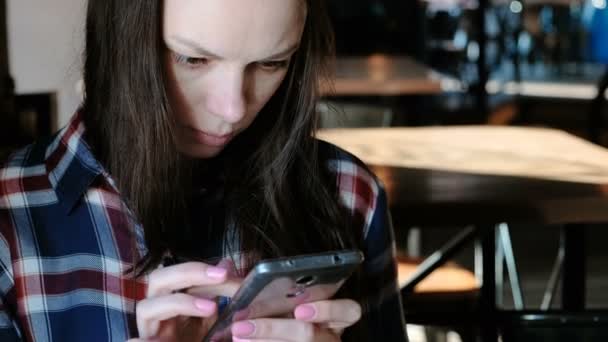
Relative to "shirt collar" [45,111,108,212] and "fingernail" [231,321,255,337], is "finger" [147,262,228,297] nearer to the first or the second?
"fingernail" [231,321,255,337]

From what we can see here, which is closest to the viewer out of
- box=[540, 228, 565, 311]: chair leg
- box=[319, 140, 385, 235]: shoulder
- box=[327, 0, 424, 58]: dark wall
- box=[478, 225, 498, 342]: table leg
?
box=[319, 140, 385, 235]: shoulder

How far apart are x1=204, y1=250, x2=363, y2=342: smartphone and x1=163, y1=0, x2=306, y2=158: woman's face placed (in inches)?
7.6

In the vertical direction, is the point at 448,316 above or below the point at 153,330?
below

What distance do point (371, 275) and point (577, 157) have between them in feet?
3.78

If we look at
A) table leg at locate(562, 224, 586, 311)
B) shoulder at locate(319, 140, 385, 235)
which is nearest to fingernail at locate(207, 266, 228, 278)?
shoulder at locate(319, 140, 385, 235)

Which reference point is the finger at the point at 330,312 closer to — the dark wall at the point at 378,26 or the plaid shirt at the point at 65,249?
the plaid shirt at the point at 65,249

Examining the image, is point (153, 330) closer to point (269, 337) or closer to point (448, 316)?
point (269, 337)

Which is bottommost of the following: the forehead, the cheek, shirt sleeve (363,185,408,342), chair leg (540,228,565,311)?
chair leg (540,228,565,311)

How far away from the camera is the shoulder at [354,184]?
3.69 feet

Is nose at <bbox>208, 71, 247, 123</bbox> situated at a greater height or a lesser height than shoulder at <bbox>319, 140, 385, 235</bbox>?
greater

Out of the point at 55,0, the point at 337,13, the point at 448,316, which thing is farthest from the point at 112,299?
the point at 337,13

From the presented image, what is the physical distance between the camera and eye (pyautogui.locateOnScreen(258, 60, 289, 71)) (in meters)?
0.97

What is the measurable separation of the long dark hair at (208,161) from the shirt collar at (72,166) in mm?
15

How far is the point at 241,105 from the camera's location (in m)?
0.93
